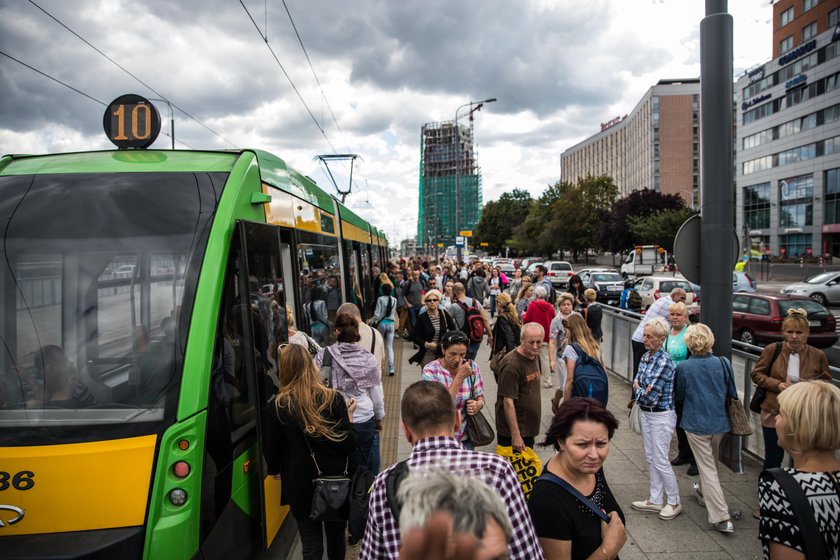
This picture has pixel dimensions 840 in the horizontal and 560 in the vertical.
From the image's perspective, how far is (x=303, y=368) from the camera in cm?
359

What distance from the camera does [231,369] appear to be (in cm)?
384

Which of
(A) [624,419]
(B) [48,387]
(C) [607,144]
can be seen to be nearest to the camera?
(B) [48,387]

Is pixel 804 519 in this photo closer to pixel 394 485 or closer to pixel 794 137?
pixel 394 485

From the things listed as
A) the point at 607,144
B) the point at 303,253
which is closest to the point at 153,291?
the point at 303,253

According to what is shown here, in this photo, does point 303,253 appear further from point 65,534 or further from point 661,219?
point 661,219

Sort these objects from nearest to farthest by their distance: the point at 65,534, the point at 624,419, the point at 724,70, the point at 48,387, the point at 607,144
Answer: the point at 65,534
the point at 48,387
the point at 724,70
the point at 624,419
the point at 607,144

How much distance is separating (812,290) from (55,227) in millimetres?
29493

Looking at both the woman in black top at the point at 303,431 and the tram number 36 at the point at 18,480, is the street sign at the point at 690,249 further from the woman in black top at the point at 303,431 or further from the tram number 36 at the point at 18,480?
the tram number 36 at the point at 18,480

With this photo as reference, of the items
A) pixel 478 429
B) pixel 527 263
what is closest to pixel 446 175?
pixel 527 263

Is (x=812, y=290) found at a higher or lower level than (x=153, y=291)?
lower

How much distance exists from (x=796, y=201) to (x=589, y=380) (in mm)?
64806

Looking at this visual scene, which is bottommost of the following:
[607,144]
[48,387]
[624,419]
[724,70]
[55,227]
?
[624,419]

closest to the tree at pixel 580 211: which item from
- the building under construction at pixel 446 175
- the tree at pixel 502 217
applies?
the tree at pixel 502 217

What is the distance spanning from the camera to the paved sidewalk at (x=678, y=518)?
4.41 metres
